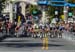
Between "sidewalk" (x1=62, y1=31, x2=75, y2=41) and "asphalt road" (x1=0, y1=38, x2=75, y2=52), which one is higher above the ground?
"asphalt road" (x1=0, y1=38, x2=75, y2=52)

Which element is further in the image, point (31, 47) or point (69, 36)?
point (69, 36)

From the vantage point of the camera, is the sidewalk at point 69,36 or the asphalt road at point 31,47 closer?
the asphalt road at point 31,47

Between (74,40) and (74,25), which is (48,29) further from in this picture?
(74,40)

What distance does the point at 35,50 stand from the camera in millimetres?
26266

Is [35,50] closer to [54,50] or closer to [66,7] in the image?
[54,50]

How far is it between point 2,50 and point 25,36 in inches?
701

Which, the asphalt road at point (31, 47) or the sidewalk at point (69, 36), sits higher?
the asphalt road at point (31, 47)

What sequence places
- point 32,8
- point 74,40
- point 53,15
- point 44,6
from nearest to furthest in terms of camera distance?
point 74,40 → point 53,15 → point 44,6 → point 32,8

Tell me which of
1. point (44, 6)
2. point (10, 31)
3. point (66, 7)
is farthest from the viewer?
point (44, 6)

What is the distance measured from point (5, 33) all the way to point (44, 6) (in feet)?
96.4

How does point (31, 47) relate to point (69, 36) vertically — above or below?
above

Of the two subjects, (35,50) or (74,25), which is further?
(74,25)

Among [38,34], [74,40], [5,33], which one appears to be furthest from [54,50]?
[5,33]

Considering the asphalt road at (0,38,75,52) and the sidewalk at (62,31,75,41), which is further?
the sidewalk at (62,31,75,41)
